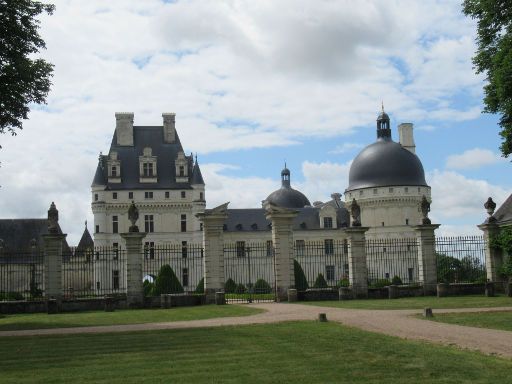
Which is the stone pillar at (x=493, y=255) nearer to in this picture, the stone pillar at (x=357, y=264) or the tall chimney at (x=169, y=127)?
the stone pillar at (x=357, y=264)

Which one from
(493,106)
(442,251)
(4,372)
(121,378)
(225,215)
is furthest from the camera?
(442,251)

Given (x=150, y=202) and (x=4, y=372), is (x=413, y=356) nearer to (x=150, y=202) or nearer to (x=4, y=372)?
(x=4, y=372)

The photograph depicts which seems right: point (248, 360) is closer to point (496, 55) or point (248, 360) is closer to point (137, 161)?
Result: point (496, 55)

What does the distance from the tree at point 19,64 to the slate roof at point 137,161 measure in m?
50.3

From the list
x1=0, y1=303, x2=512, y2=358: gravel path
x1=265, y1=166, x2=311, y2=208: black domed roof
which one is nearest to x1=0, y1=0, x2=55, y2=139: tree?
x1=0, y1=303, x2=512, y2=358: gravel path

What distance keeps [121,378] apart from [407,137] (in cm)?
7537

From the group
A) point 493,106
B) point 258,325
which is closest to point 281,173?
point 493,106

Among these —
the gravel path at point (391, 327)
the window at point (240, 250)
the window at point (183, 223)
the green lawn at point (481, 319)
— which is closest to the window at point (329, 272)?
the window at point (240, 250)

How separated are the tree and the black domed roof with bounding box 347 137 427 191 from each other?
54.3 m

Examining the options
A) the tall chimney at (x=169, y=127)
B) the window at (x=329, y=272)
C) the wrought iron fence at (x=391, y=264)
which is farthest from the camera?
the tall chimney at (x=169, y=127)

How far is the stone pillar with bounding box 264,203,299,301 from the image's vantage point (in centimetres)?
2747

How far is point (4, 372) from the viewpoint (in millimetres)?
9984

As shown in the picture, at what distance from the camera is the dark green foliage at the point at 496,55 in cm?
1942

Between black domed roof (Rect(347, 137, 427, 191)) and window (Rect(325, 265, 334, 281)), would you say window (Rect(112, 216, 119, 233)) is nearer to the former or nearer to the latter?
window (Rect(325, 265, 334, 281))
